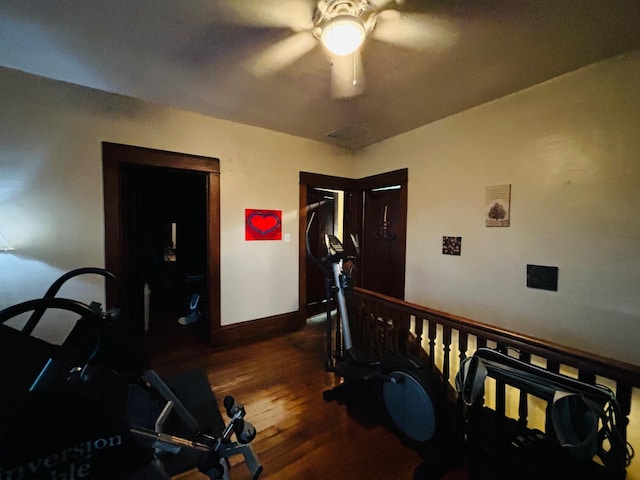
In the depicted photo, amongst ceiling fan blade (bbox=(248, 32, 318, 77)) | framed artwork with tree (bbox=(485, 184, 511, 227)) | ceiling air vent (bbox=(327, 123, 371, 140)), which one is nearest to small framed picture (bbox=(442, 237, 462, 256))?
Result: framed artwork with tree (bbox=(485, 184, 511, 227))

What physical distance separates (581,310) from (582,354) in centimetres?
117

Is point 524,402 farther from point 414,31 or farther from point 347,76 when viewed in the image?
point 347,76

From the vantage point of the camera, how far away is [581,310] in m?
2.00

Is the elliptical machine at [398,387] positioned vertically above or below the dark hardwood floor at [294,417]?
above

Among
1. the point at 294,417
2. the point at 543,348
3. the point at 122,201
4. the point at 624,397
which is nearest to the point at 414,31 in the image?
the point at 543,348

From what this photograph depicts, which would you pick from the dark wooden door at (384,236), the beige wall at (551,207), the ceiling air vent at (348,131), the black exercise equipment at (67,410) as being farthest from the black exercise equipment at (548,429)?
the ceiling air vent at (348,131)

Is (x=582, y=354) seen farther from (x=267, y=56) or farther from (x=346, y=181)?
(x=346, y=181)

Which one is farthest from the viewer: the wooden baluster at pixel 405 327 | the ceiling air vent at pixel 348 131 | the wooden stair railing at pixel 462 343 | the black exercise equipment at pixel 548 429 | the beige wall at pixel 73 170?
the ceiling air vent at pixel 348 131

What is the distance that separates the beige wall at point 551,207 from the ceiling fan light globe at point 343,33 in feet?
5.84

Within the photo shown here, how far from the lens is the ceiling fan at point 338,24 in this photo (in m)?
1.40

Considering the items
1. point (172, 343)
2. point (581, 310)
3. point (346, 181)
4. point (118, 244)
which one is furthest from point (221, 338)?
point (581, 310)

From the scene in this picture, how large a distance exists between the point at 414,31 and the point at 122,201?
2.87 metres

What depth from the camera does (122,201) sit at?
2.50 meters

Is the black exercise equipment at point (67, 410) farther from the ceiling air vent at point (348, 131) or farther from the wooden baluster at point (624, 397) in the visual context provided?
the ceiling air vent at point (348, 131)
